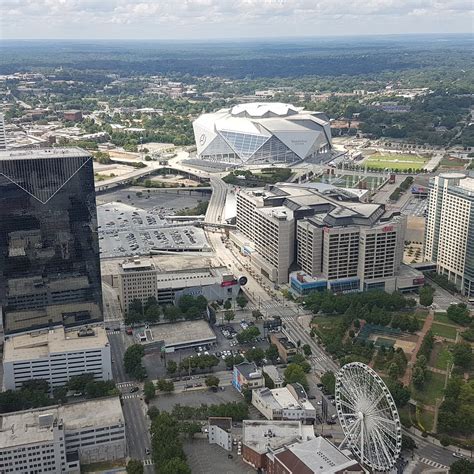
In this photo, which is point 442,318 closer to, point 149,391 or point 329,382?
point 329,382

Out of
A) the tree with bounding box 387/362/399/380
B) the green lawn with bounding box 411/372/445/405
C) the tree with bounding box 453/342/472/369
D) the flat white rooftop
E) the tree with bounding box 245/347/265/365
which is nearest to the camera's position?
the green lawn with bounding box 411/372/445/405

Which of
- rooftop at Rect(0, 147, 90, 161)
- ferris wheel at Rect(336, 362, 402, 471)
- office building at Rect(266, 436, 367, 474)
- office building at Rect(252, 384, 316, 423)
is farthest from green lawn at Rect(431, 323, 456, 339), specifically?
rooftop at Rect(0, 147, 90, 161)

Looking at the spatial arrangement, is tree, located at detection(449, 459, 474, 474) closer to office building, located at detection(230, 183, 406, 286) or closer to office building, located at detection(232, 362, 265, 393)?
office building, located at detection(232, 362, 265, 393)

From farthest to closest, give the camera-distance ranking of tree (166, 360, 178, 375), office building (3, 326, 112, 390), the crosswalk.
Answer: tree (166, 360, 178, 375), office building (3, 326, 112, 390), the crosswalk

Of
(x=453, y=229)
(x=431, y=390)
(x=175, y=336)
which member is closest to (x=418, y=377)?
(x=431, y=390)

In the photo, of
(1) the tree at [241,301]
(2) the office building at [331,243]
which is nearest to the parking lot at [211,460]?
(1) the tree at [241,301]

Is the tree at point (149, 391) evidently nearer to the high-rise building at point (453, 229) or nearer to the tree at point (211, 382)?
the tree at point (211, 382)
